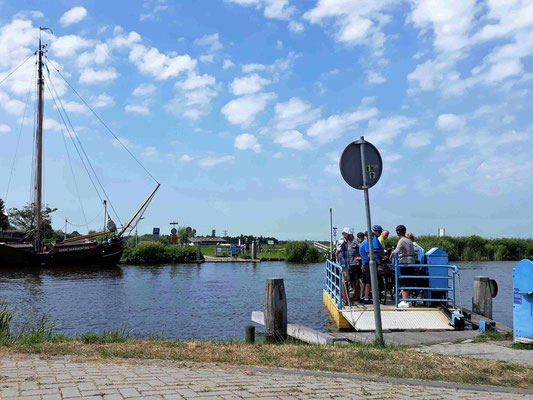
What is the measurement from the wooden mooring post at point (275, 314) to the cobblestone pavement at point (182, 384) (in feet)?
14.6

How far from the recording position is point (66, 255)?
157 feet

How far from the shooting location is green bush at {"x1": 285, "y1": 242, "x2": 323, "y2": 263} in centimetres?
5188

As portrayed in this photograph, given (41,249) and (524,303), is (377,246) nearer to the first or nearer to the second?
(524,303)

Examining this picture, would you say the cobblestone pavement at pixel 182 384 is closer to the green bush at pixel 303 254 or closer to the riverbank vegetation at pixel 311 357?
the riverbank vegetation at pixel 311 357

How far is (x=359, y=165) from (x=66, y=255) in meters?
44.7

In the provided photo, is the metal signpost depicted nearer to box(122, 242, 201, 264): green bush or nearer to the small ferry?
the small ferry

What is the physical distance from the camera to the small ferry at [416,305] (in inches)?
425

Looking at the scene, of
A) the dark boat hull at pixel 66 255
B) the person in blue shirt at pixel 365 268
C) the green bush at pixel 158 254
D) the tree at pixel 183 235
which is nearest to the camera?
the person in blue shirt at pixel 365 268

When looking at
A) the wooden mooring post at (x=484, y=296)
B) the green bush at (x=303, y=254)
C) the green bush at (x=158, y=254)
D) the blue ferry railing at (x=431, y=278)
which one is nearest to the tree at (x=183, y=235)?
the green bush at (x=158, y=254)

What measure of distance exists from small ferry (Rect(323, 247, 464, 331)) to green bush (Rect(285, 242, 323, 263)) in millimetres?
37461

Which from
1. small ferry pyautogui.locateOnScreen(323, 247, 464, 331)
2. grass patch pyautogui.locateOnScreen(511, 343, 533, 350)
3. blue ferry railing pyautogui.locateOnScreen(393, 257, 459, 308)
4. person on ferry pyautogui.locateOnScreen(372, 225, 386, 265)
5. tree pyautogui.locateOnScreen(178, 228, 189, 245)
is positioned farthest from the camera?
tree pyautogui.locateOnScreen(178, 228, 189, 245)

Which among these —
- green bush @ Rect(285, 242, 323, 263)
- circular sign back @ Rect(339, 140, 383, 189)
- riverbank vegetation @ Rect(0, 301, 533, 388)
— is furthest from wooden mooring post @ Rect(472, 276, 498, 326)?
green bush @ Rect(285, 242, 323, 263)

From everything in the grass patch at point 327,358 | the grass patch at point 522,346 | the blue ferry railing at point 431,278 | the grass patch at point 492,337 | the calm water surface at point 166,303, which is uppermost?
the blue ferry railing at point 431,278

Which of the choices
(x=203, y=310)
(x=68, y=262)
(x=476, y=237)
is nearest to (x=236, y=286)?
(x=203, y=310)
